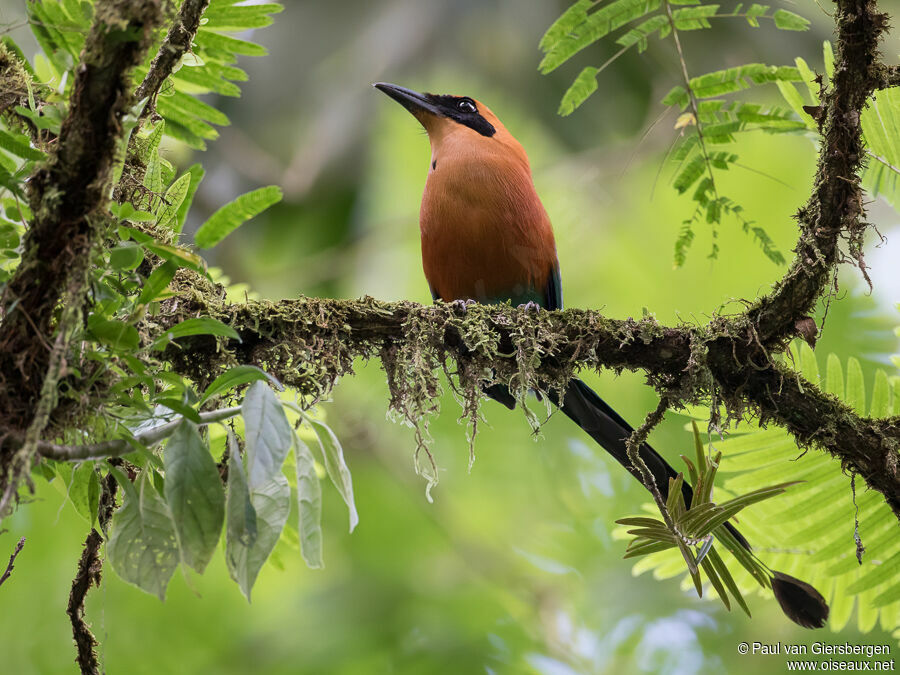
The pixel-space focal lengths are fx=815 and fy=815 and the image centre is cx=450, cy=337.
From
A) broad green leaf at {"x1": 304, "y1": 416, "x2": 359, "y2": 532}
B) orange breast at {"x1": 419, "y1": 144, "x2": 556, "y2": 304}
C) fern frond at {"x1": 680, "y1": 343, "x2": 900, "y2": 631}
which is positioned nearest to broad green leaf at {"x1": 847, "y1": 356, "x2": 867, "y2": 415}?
fern frond at {"x1": 680, "y1": 343, "x2": 900, "y2": 631}

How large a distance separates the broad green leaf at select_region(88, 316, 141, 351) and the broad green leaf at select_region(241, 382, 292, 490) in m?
0.27

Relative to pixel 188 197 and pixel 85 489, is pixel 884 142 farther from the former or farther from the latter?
pixel 85 489

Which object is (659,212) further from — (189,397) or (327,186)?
(189,397)

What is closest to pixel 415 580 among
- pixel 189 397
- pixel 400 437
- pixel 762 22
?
pixel 400 437

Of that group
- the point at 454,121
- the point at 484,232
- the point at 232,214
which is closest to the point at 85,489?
the point at 232,214

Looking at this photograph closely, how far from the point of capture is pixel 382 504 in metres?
5.08

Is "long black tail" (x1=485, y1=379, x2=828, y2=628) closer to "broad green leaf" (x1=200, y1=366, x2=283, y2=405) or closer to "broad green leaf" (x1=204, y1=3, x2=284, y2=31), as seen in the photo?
"broad green leaf" (x1=200, y1=366, x2=283, y2=405)

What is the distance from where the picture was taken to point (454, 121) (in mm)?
4281

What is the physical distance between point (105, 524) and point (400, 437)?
350 centimetres

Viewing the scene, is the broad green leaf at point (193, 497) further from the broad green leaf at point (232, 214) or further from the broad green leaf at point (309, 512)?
the broad green leaf at point (232, 214)

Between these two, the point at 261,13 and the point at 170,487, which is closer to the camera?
the point at 170,487

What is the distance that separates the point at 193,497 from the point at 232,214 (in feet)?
3.26

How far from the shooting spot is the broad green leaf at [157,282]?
1.66 meters

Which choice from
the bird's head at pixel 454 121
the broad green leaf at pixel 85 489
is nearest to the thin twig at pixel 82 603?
the broad green leaf at pixel 85 489
